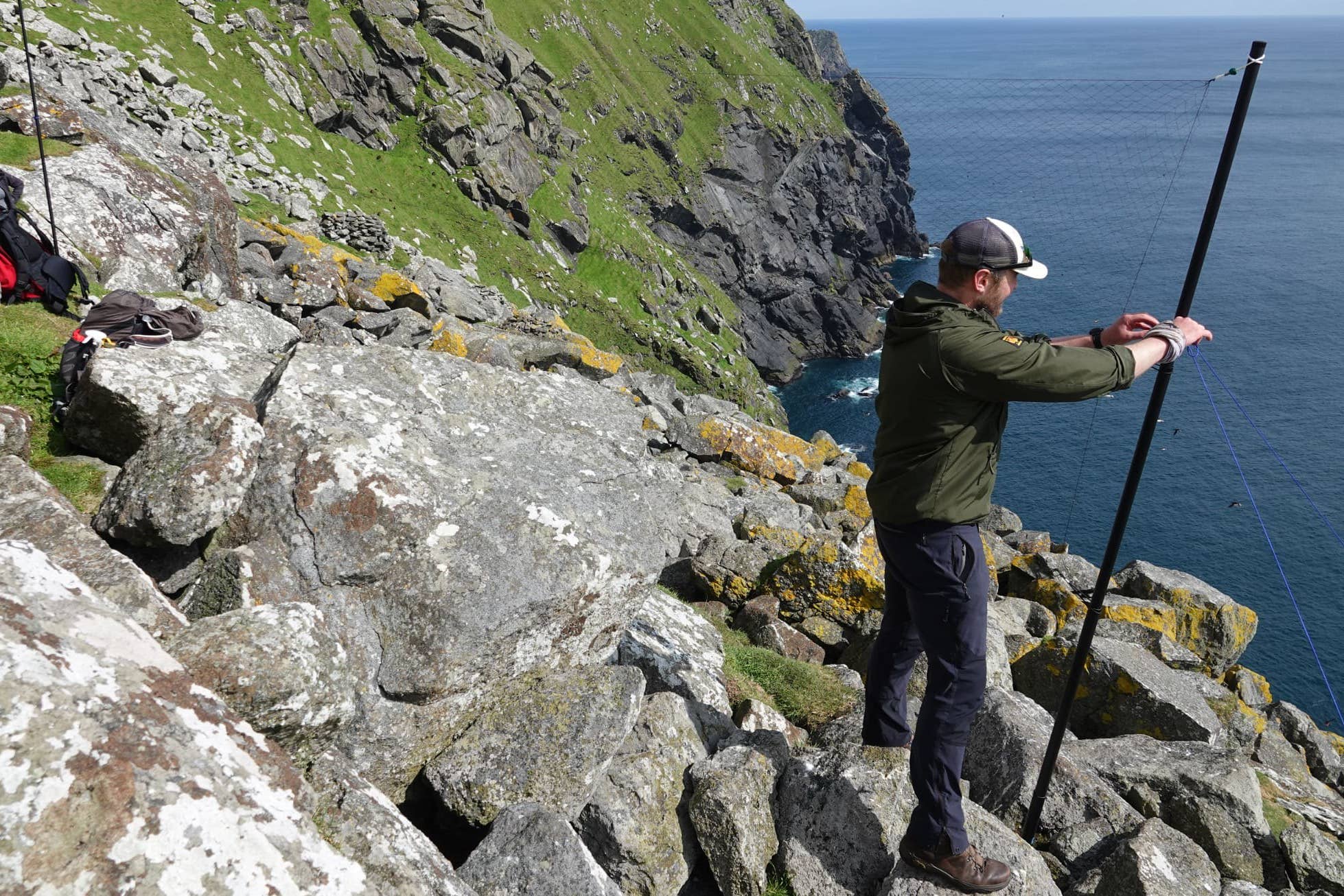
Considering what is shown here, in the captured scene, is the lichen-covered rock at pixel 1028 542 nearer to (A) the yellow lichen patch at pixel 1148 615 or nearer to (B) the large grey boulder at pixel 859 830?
(A) the yellow lichen patch at pixel 1148 615

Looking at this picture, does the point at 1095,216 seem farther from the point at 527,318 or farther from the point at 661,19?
the point at 661,19

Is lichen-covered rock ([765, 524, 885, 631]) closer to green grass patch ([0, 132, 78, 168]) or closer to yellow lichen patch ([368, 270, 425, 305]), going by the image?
green grass patch ([0, 132, 78, 168])

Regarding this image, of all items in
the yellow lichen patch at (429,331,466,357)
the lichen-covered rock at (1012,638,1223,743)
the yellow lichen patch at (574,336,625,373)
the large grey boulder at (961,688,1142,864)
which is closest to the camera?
the large grey boulder at (961,688,1142,864)

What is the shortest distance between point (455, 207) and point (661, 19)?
96120mm

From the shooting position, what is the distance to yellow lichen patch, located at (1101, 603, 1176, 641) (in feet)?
60.2

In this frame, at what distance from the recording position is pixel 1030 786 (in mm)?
8039

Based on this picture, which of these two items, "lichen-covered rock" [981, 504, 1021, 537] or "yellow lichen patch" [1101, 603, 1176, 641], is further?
"lichen-covered rock" [981, 504, 1021, 537]

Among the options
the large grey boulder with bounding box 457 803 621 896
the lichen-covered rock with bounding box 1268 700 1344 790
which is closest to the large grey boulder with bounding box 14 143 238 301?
the large grey boulder with bounding box 457 803 621 896

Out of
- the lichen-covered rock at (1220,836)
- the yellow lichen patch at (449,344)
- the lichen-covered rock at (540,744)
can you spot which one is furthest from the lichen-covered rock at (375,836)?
the yellow lichen patch at (449,344)

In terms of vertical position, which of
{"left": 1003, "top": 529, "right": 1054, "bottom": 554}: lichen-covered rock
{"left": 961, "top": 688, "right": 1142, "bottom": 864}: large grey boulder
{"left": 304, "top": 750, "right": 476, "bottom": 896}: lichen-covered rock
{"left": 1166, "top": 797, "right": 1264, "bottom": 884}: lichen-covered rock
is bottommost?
{"left": 1003, "top": 529, "right": 1054, "bottom": 554}: lichen-covered rock

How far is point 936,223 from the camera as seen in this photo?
161m

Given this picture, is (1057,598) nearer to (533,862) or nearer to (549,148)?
(533,862)

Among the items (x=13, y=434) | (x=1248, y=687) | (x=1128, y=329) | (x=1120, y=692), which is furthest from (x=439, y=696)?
(x=1248, y=687)

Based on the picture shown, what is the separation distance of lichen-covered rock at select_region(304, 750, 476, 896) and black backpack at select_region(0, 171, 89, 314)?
1072 cm
